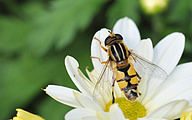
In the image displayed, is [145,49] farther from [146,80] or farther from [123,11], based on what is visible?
[123,11]

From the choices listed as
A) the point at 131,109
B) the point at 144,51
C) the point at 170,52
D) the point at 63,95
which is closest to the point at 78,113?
the point at 63,95

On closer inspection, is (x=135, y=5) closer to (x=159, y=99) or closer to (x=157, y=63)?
(x=157, y=63)

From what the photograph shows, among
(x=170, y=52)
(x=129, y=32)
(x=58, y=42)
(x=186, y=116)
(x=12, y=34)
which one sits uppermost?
(x=12, y=34)

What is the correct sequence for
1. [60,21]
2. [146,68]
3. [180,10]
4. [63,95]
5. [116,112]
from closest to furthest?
[116,112], [63,95], [146,68], [180,10], [60,21]

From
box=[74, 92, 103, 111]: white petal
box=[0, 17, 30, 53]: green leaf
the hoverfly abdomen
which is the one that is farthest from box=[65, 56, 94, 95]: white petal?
box=[0, 17, 30, 53]: green leaf

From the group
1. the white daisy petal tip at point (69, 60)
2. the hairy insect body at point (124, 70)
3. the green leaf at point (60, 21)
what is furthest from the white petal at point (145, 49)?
the green leaf at point (60, 21)

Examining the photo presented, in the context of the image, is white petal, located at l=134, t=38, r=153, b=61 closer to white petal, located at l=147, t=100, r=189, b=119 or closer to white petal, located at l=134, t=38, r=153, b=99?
white petal, located at l=134, t=38, r=153, b=99

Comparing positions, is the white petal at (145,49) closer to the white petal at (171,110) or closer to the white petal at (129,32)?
the white petal at (129,32)
